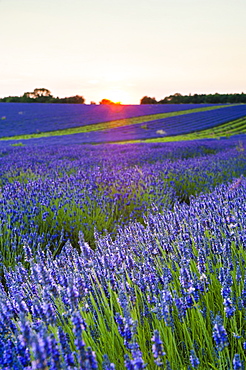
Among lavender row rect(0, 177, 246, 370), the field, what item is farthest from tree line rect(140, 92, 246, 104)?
lavender row rect(0, 177, 246, 370)

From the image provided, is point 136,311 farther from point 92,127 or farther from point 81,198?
point 92,127

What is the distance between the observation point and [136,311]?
1.78 m

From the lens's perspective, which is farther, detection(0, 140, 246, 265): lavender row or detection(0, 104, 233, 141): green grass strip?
detection(0, 104, 233, 141): green grass strip

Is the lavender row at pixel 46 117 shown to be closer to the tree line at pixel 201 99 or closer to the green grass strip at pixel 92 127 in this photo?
the green grass strip at pixel 92 127

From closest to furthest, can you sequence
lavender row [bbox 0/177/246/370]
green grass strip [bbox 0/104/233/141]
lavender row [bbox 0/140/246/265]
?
lavender row [bbox 0/177/246/370], lavender row [bbox 0/140/246/265], green grass strip [bbox 0/104/233/141]

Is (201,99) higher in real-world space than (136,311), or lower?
higher

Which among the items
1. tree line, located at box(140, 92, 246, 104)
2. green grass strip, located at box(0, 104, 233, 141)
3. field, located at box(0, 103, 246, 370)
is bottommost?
field, located at box(0, 103, 246, 370)

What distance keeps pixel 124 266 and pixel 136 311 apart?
10.2 inches

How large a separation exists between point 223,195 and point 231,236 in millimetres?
1873

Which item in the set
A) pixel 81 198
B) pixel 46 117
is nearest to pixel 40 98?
pixel 46 117

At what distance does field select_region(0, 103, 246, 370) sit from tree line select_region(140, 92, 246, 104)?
147 feet

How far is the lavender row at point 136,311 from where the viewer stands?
3.44ft

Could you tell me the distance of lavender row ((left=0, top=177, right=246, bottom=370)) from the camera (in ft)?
3.44

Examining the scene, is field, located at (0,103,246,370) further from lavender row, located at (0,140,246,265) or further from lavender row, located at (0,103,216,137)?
lavender row, located at (0,103,216,137)
